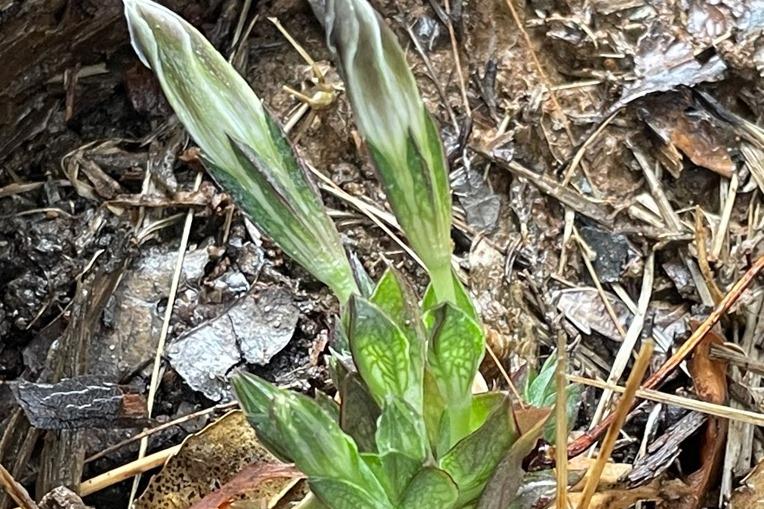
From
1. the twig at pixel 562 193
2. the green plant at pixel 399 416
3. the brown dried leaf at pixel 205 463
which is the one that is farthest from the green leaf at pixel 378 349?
the twig at pixel 562 193

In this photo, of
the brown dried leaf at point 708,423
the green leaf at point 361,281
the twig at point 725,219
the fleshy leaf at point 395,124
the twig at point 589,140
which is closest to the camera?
the fleshy leaf at point 395,124

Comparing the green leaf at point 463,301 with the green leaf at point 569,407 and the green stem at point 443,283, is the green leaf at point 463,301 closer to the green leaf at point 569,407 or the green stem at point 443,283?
the green stem at point 443,283

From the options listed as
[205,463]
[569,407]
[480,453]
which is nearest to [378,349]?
[480,453]

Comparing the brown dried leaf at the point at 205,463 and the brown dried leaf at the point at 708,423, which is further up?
the brown dried leaf at the point at 205,463

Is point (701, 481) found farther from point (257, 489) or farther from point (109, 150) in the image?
point (109, 150)

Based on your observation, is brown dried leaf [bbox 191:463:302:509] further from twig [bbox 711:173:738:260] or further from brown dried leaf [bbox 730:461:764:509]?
twig [bbox 711:173:738:260]

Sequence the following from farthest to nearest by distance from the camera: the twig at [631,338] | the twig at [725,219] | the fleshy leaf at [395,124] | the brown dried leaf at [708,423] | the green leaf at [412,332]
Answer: the twig at [725,219]
the twig at [631,338]
the brown dried leaf at [708,423]
the green leaf at [412,332]
the fleshy leaf at [395,124]
